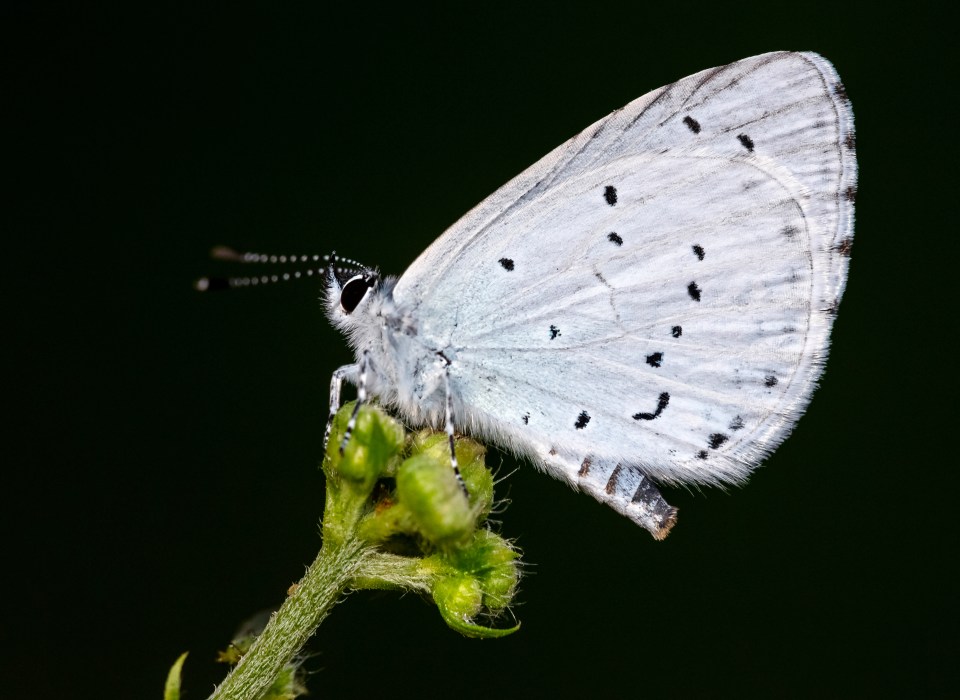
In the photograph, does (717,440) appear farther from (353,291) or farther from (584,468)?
(353,291)

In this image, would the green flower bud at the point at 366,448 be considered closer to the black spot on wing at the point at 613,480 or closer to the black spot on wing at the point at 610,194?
the black spot on wing at the point at 613,480

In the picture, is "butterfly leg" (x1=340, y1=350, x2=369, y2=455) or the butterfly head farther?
the butterfly head

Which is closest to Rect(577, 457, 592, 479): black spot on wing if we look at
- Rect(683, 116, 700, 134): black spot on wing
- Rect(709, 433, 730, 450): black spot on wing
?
Rect(709, 433, 730, 450): black spot on wing

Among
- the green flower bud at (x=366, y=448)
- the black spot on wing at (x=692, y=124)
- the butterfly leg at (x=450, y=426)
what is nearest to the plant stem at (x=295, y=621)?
the green flower bud at (x=366, y=448)

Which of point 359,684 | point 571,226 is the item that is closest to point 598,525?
point 359,684

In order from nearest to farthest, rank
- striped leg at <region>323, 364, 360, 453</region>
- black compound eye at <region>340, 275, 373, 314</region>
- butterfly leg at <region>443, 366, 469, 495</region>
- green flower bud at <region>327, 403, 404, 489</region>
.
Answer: green flower bud at <region>327, 403, 404, 489</region>, butterfly leg at <region>443, 366, 469, 495</region>, striped leg at <region>323, 364, 360, 453</region>, black compound eye at <region>340, 275, 373, 314</region>

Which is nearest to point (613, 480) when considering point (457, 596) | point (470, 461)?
point (470, 461)

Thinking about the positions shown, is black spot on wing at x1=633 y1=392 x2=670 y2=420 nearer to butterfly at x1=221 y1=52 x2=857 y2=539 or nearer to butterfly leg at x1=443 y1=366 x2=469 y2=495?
butterfly at x1=221 y1=52 x2=857 y2=539
